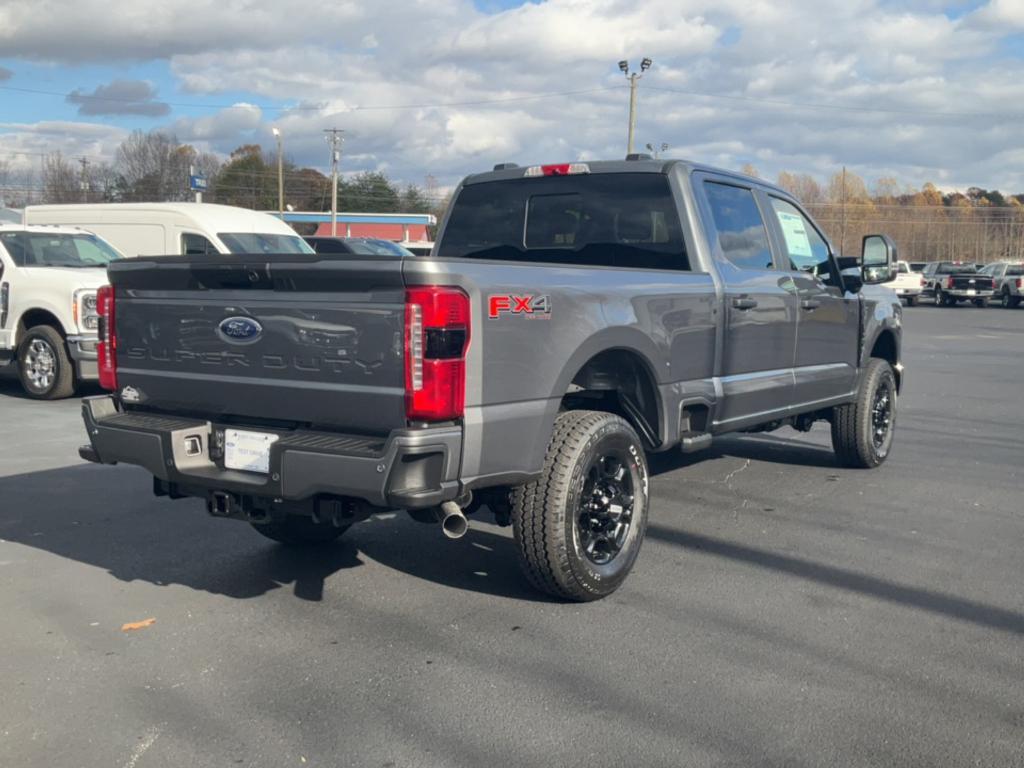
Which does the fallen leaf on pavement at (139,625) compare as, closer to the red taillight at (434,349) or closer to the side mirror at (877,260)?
the red taillight at (434,349)

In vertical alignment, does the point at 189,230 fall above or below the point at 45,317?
above

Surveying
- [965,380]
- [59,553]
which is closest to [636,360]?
[59,553]

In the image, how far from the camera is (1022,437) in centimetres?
950

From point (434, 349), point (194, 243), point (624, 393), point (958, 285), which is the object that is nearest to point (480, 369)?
point (434, 349)

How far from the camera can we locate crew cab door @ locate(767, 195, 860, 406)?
6.83 meters

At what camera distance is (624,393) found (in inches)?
206

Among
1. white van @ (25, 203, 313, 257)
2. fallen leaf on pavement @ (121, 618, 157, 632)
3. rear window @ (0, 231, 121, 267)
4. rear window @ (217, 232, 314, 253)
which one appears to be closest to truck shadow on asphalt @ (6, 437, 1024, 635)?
fallen leaf on pavement @ (121, 618, 157, 632)

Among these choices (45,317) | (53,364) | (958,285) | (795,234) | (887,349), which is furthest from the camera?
(958,285)

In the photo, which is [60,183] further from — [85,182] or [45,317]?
[45,317]

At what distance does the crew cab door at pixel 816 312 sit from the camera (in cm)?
683

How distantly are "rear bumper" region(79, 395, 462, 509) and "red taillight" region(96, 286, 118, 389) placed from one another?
0.45 m

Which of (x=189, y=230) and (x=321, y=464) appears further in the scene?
(x=189, y=230)

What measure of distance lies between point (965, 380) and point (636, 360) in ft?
35.2

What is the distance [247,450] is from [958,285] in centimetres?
3912
